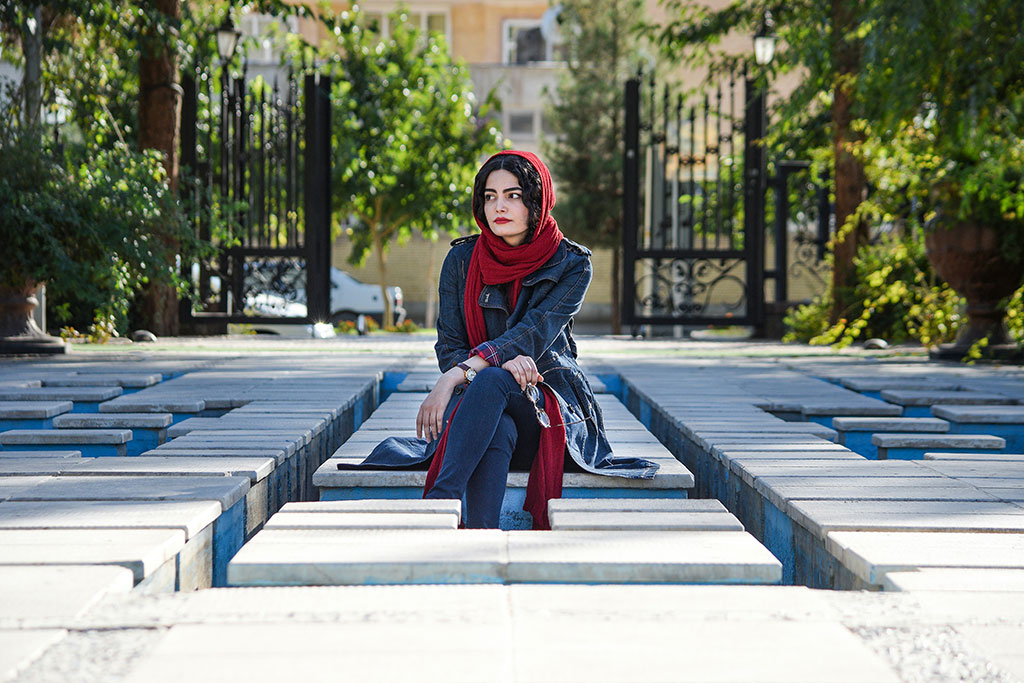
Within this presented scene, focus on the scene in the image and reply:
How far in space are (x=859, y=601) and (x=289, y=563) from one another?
115 cm

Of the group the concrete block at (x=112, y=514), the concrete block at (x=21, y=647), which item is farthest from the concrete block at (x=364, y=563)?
the concrete block at (x=21, y=647)

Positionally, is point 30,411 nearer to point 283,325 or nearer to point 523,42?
point 283,325

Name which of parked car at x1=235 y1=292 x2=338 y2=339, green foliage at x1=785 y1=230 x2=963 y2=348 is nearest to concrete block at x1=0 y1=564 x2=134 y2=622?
green foliage at x1=785 y1=230 x2=963 y2=348

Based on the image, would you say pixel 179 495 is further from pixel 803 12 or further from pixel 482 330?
pixel 803 12

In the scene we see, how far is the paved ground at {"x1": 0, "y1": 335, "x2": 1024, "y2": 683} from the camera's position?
1.85 meters

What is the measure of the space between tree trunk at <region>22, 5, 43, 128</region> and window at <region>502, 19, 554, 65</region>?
2700 cm

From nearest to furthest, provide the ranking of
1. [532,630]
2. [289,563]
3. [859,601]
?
[532,630] < [859,601] < [289,563]

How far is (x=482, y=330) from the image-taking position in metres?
3.90

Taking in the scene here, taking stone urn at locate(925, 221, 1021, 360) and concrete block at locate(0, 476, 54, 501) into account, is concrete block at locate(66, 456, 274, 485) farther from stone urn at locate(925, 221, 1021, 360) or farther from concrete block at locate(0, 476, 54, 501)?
stone urn at locate(925, 221, 1021, 360)

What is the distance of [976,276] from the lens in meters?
9.01

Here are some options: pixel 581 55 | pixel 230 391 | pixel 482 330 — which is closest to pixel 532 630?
pixel 482 330

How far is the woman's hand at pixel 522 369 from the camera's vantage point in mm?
3598

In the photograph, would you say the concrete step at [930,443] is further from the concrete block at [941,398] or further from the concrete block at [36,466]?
the concrete block at [36,466]

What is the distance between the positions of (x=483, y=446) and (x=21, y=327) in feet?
21.8
